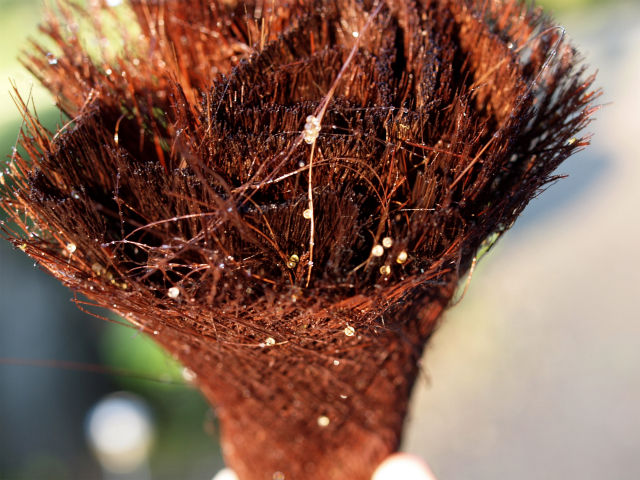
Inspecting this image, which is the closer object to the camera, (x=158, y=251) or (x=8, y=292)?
(x=158, y=251)

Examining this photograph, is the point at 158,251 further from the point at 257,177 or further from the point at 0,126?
the point at 0,126

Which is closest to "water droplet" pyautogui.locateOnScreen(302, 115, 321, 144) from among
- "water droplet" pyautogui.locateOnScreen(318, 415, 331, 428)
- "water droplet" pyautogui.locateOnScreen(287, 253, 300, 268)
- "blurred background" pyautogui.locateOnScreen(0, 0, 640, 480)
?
"water droplet" pyautogui.locateOnScreen(287, 253, 300, 268)

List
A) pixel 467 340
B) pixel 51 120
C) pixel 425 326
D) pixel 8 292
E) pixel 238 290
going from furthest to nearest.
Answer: pixel 467 340 → pixel 8 292 → pixel 51 120 → pixel 425 326 → pixel 238 290

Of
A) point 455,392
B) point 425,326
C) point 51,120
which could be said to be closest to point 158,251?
point 425,326

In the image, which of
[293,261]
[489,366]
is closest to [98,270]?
[293,261]

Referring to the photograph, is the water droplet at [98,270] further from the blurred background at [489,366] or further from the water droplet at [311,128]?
the blurred background at [489,366]

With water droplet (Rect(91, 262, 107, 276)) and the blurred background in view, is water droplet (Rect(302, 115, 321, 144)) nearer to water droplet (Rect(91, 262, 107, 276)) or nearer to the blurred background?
water droplet (Rect(91, 262, 107, 276))

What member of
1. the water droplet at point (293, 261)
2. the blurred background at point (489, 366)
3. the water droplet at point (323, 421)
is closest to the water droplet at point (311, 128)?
the water droplet at point (293, 261)
